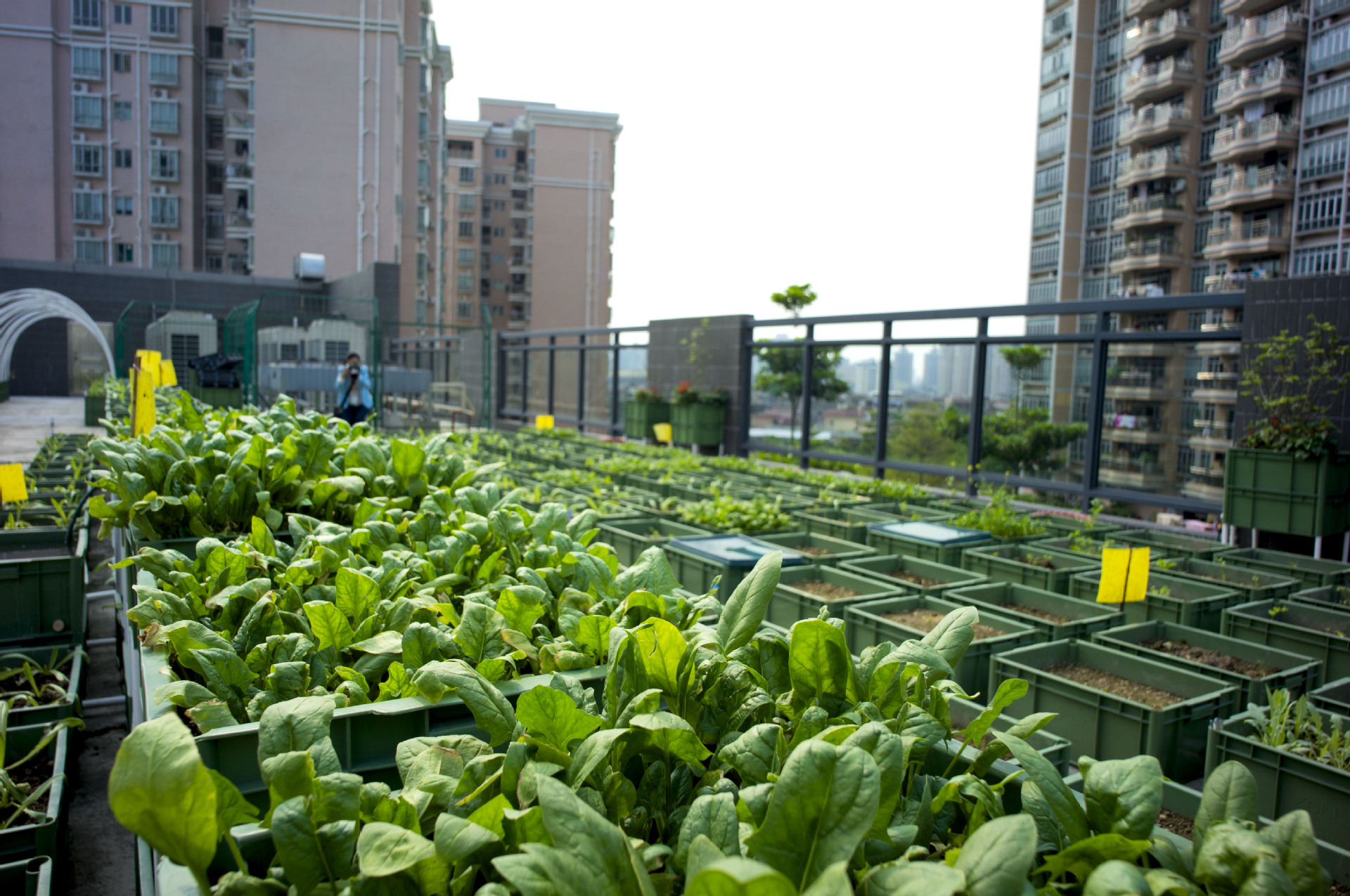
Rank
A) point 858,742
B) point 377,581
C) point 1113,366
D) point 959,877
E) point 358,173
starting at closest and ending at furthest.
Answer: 1. point 959,877
2. point 858,742
3. point 377,581
4. point 1113,366
5. point 358,173

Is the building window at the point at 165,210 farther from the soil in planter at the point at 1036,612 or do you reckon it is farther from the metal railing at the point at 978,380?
the soil in planter at the point at 1036,612

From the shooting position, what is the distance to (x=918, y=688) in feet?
3.49

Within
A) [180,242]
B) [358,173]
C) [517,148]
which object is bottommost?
[180,242]

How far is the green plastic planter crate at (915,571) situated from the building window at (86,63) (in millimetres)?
41940

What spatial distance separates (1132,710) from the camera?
8.13 ft

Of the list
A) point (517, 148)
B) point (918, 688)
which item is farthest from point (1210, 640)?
point (517, 148)

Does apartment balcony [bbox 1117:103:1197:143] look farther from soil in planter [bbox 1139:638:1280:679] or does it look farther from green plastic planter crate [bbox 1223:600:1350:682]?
soil in planter [bbox 1139:638:1280:679]

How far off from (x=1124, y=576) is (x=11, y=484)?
460 centimetres

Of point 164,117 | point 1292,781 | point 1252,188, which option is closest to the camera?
point 1292,781

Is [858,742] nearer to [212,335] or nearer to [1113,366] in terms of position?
[1113,366]

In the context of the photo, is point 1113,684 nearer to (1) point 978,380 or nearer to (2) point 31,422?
(1) point 978,380

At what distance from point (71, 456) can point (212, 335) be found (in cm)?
1365

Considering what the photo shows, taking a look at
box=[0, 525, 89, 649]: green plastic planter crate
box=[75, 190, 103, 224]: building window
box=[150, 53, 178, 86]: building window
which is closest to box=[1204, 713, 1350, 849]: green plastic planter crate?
box=[0, 525, 89, 649]: green plastic planter crate

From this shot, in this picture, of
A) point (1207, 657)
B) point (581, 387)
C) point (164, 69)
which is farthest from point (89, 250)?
point (1207, 657)
